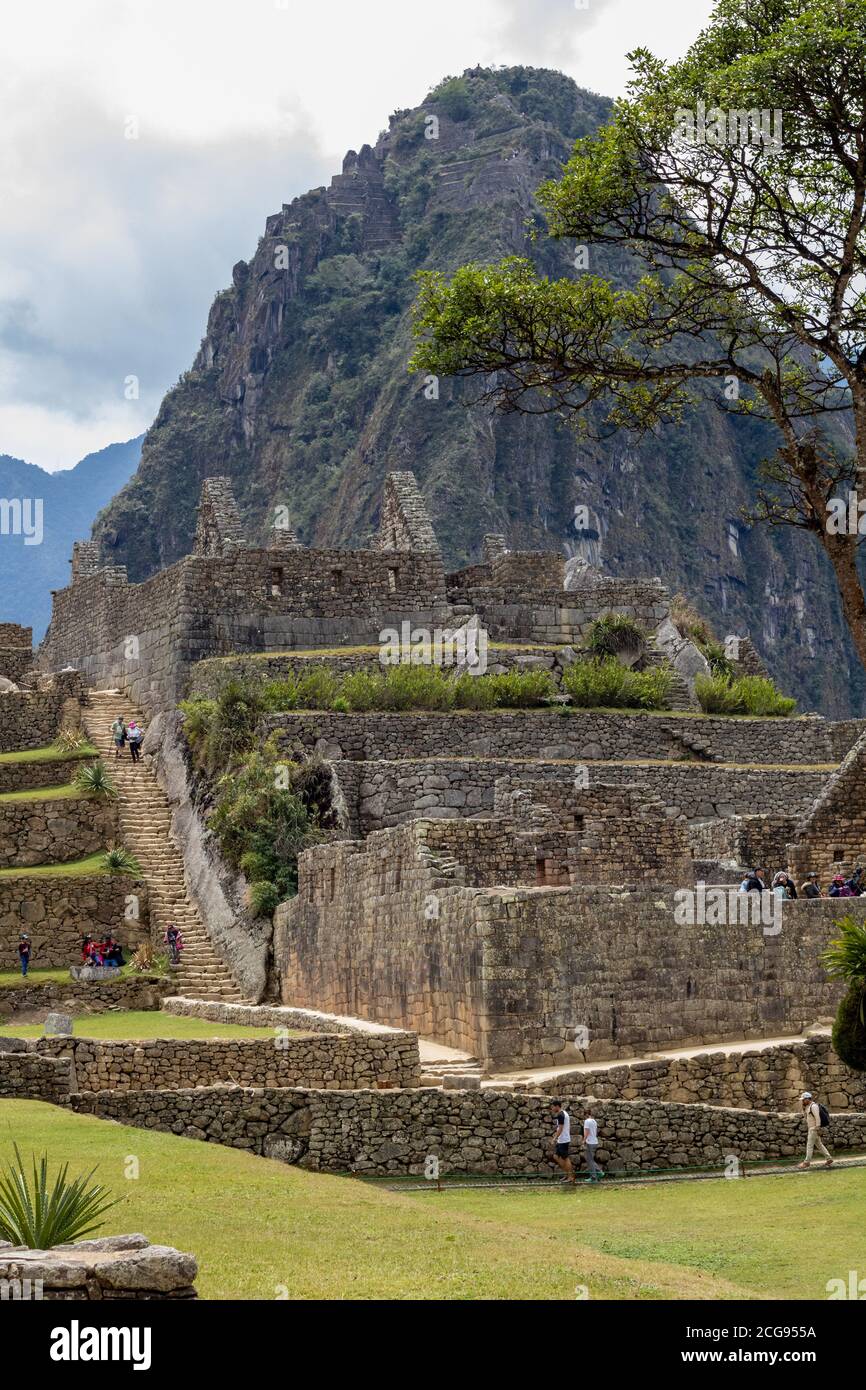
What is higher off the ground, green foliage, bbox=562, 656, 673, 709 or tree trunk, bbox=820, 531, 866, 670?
green foliage, bbox=562, 656, 673, 709

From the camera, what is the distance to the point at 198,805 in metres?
35.9

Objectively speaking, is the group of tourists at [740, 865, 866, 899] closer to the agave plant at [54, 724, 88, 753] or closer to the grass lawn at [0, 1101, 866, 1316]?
the grass lawn at [0, 1101, 866, 1316]

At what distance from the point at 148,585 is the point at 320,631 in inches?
184

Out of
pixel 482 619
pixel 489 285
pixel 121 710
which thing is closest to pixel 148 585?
pixel 121 710

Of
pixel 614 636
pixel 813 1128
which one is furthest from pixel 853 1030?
pixel 614 636

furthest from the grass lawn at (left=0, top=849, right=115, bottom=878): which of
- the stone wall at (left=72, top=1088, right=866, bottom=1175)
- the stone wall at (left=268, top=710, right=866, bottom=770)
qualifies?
the stone wall at (left=72, top=1088, right=866, bottom=1175)

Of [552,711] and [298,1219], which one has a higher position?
[552,711]

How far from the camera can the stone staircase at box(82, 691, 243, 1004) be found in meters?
32.1

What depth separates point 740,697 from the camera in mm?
40250

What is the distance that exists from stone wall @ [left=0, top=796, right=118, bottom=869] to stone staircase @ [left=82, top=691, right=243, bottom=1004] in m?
0.42

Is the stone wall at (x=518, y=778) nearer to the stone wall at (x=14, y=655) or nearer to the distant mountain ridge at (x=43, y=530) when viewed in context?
the stone wall at (x=14, y=655)

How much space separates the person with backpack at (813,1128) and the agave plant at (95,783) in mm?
17957

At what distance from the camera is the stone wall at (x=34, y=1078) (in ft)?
67.6
